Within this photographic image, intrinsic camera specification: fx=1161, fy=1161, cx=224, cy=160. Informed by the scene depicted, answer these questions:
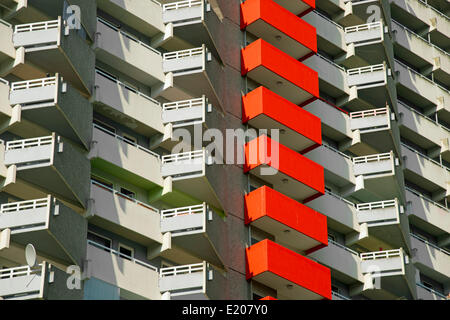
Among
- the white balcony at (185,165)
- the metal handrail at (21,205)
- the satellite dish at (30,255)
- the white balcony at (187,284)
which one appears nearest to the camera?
the satellite dish at (30,255)

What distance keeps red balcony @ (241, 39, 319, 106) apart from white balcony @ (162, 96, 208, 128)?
5821 millimetres

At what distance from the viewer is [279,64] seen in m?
60.1

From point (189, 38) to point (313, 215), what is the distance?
35.2ft

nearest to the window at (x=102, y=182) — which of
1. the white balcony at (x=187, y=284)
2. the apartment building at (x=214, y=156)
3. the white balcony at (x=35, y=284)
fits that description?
the apartment building at (x=214, y=156)

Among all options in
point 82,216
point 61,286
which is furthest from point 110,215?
point 61,286

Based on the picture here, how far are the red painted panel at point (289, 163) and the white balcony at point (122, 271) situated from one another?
353 inches

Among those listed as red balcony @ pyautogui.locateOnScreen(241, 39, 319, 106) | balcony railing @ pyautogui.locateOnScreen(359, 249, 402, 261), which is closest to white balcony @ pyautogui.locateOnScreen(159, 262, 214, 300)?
balcony railing @ pyautogui.locateOnScreen(359, 249, 402, 261)

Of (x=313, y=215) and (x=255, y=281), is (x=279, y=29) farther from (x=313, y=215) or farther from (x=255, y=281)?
(x=255, y=281)

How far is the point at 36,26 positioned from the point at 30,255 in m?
11.6

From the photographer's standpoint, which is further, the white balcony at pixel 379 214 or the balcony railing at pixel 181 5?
the white balcony at pixel 379 214

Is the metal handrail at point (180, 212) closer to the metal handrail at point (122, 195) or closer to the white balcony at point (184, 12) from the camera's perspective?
the metal handrail at point (122, 195)

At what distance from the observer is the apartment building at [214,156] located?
4778cm

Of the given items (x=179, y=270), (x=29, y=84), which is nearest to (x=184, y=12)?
(x=29, y=84)

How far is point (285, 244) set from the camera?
56531mm
